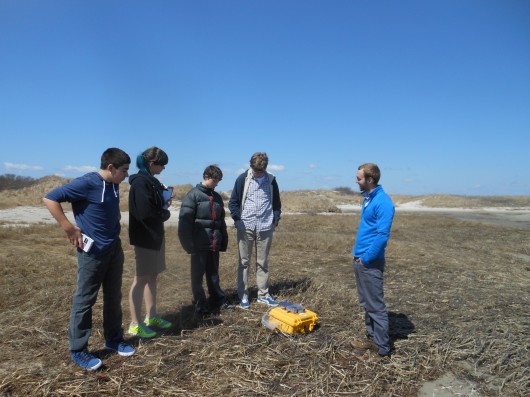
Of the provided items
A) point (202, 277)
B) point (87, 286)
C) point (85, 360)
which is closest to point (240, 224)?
point (202, 277)

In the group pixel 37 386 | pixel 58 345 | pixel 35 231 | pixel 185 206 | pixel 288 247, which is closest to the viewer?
pixel 37 386

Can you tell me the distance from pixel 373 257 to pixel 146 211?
7.55 ft

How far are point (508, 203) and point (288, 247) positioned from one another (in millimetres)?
47923

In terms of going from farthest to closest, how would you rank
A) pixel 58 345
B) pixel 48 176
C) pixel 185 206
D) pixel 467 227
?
pixel 48 176
pixel 467 227
pixel 185 206
pixel 58 345

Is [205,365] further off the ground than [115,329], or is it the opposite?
[115,329]

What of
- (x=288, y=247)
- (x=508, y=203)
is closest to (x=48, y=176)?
(x=288, y=247)

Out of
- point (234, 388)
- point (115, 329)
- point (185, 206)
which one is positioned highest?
point (185, 206)

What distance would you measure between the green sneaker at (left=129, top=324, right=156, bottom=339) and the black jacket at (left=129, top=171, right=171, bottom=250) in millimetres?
866

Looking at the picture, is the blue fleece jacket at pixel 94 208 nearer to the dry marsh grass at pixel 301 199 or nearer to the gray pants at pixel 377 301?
the gray pants at pixel 377 301

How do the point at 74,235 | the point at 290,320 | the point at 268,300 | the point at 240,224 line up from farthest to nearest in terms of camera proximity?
the point at 268,300 → the point at 240,224 → the point at 290,320 → the point at 74,235

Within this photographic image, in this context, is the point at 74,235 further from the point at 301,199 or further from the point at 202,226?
the point at 301,199

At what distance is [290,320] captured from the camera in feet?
13.8

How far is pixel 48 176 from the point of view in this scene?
35.1m

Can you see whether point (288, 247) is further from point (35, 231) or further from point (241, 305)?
point (35, 231)
